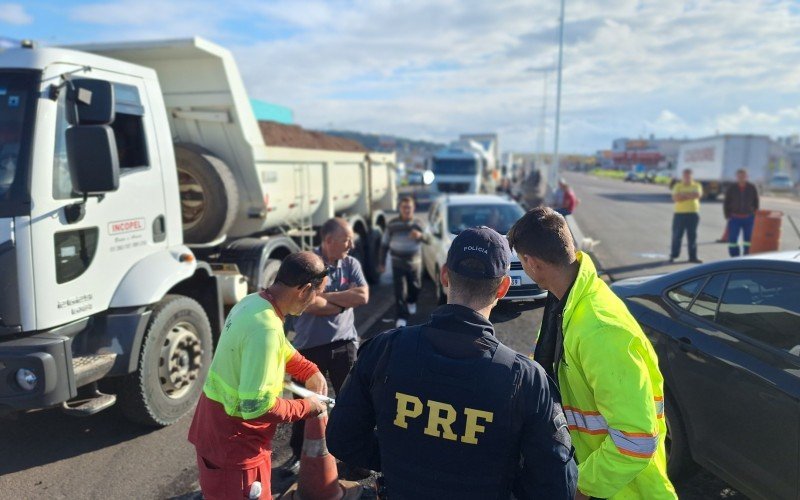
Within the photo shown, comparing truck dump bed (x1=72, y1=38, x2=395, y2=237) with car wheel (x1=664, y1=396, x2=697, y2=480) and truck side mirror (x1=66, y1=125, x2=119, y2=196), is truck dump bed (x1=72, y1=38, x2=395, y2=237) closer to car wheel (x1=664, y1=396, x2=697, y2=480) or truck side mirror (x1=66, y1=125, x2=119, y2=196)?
truck side mirror (x1=66, y1=125, x2=119, y2=196)

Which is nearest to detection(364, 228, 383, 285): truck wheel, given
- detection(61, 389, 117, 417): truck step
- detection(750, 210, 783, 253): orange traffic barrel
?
detection(61, 389, 117, 417): truck step

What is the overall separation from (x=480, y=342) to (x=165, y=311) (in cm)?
334

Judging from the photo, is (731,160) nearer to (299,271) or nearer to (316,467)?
(316,467)

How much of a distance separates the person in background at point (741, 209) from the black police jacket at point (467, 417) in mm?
11035

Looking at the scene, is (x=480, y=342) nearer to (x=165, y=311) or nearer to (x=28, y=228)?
(x=28, y=228)

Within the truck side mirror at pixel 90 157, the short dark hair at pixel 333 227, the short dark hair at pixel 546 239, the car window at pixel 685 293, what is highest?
the truck side mirror at pixel 90 157

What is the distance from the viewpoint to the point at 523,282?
245 cm

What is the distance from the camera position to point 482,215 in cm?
829

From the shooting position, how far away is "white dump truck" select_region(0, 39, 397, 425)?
335 centimetres

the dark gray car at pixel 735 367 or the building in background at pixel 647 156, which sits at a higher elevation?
the building in background at pixel 647 156

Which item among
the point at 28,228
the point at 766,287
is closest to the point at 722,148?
the point at 766,287

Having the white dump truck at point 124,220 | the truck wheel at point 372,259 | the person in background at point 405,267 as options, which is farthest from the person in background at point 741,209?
the white dump truck at point 124,220

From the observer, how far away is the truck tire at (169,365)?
4.05 metres

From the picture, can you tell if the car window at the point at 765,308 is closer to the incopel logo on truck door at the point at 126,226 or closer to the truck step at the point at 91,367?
the truck step at the point at 91,367
